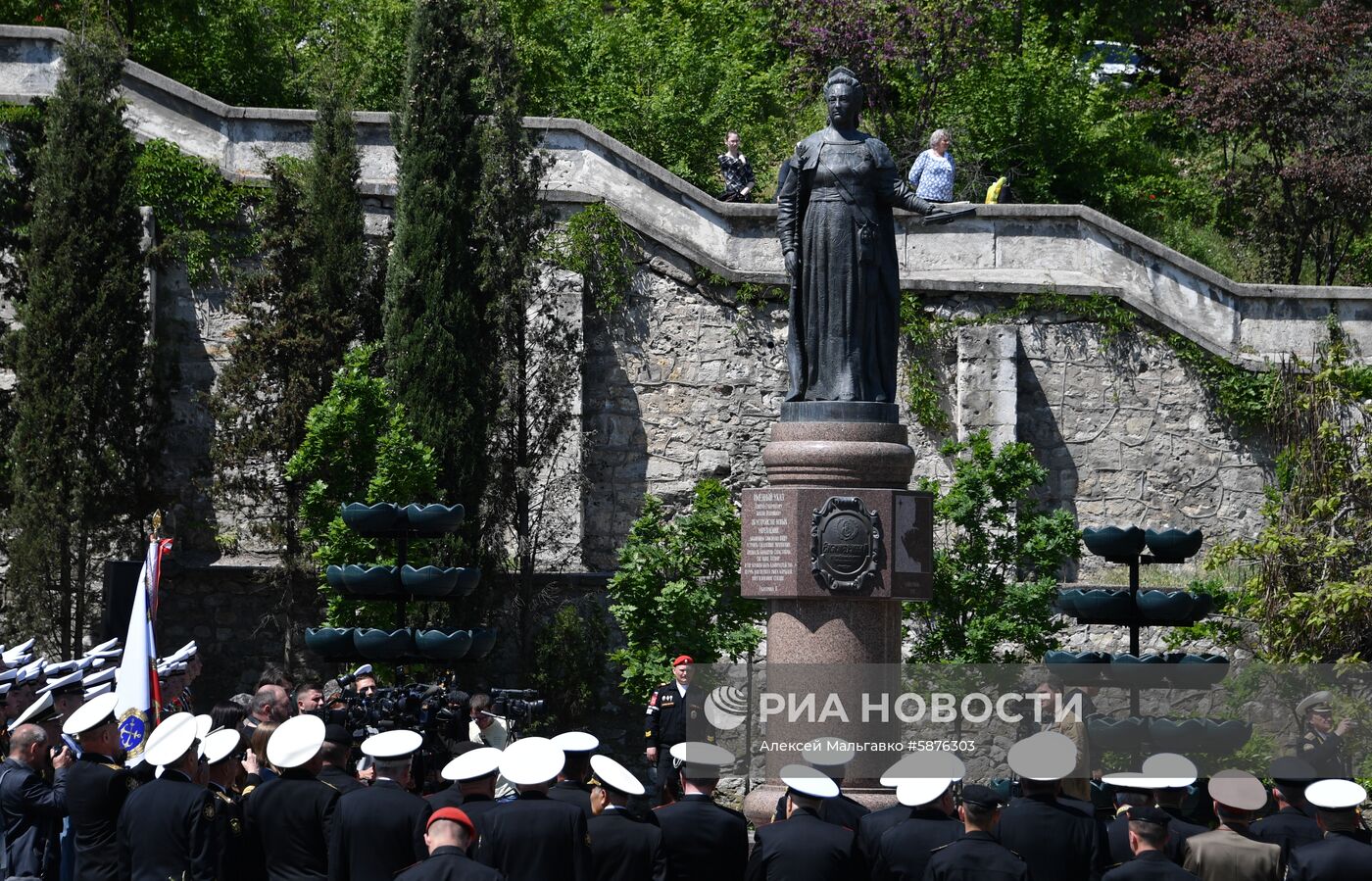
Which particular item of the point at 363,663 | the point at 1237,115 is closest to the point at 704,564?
the point at 363,663

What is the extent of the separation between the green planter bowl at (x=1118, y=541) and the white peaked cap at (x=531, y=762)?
5.61 metres

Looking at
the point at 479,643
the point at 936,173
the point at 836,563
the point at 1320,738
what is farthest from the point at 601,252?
the point at 1320,738

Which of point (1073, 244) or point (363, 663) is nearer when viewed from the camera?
point (363, 663)

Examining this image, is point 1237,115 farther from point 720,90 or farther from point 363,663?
point 363,663

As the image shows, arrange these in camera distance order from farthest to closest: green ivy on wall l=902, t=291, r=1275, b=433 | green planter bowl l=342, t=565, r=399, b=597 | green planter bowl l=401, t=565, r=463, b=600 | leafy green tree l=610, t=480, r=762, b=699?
green ivy on wall l=902, t=291, r=1275, b=433, leafy green tree l=610, t=480, r=762, b=699, green planter bowl l=342, t=565, r=399, b=597, green planter bowl l=401, t=565, r=463, b=600

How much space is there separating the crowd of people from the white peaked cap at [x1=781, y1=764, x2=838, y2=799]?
0.01 meters

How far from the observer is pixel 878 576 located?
1108cm

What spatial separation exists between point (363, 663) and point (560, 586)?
4521mm

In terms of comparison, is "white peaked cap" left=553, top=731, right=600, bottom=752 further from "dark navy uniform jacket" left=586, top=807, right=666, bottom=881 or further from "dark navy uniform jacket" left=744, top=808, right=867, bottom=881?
"dark navy uniform jacket" left=744, top=808, right=867, bottom=881

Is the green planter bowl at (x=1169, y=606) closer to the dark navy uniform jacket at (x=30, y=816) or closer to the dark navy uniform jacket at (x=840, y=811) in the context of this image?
the dark navy uniform jacket at (x=840, y=811)

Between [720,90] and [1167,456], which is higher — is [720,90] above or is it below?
above

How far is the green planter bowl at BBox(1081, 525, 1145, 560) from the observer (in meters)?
12.6

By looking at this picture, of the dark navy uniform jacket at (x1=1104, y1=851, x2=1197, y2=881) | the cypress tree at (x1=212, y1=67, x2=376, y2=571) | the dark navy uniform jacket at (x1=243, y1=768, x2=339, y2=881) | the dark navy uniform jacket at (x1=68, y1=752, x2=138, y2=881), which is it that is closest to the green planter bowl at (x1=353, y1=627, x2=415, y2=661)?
the dark navy uniform jacket at (x1=68, y1=752, x2=138, y2=881)

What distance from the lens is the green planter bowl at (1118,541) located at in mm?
12641
